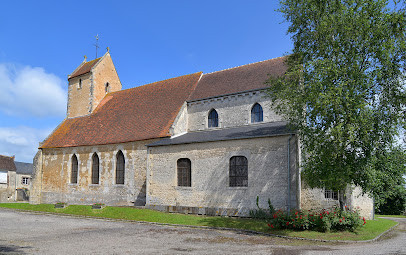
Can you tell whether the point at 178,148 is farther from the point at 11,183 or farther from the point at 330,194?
the point at 11,183

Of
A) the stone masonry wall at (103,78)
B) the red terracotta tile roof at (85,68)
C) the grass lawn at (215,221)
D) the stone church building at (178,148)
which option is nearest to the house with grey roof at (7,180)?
the stone church building at (178,148)

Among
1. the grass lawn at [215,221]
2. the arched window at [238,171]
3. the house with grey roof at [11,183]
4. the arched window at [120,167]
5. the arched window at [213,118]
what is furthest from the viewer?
the house with grey roof at [11,183]

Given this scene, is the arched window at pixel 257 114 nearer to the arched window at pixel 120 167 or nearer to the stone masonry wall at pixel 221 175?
the stone masonry wall at pixel 221 175

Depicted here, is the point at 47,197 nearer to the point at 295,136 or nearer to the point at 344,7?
the point at 295,136

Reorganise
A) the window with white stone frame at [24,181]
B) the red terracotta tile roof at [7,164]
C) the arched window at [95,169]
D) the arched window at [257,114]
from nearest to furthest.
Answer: the arched window at [257,114]
the arched window at [95,169]
the red terracotta tile roof at [7,164]
the window with white stone frame at [24,181]

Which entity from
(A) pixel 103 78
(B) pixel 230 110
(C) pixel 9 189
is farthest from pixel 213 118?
(C) pixel 9 189

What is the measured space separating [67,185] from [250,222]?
19.6 metres

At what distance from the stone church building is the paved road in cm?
425

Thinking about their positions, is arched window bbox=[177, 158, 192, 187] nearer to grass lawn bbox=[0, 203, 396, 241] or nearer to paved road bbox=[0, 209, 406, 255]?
grass lawn bbox=[0, 203, 396, 241]

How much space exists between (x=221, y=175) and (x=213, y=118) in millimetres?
6209

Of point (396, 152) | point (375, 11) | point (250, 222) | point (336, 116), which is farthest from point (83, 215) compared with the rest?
point (375, 11)

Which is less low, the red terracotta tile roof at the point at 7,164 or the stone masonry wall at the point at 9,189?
the red terracotta tile roof at the point at 7,164

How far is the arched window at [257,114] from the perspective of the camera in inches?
874

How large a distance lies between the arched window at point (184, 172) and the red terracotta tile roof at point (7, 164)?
1502 inches
